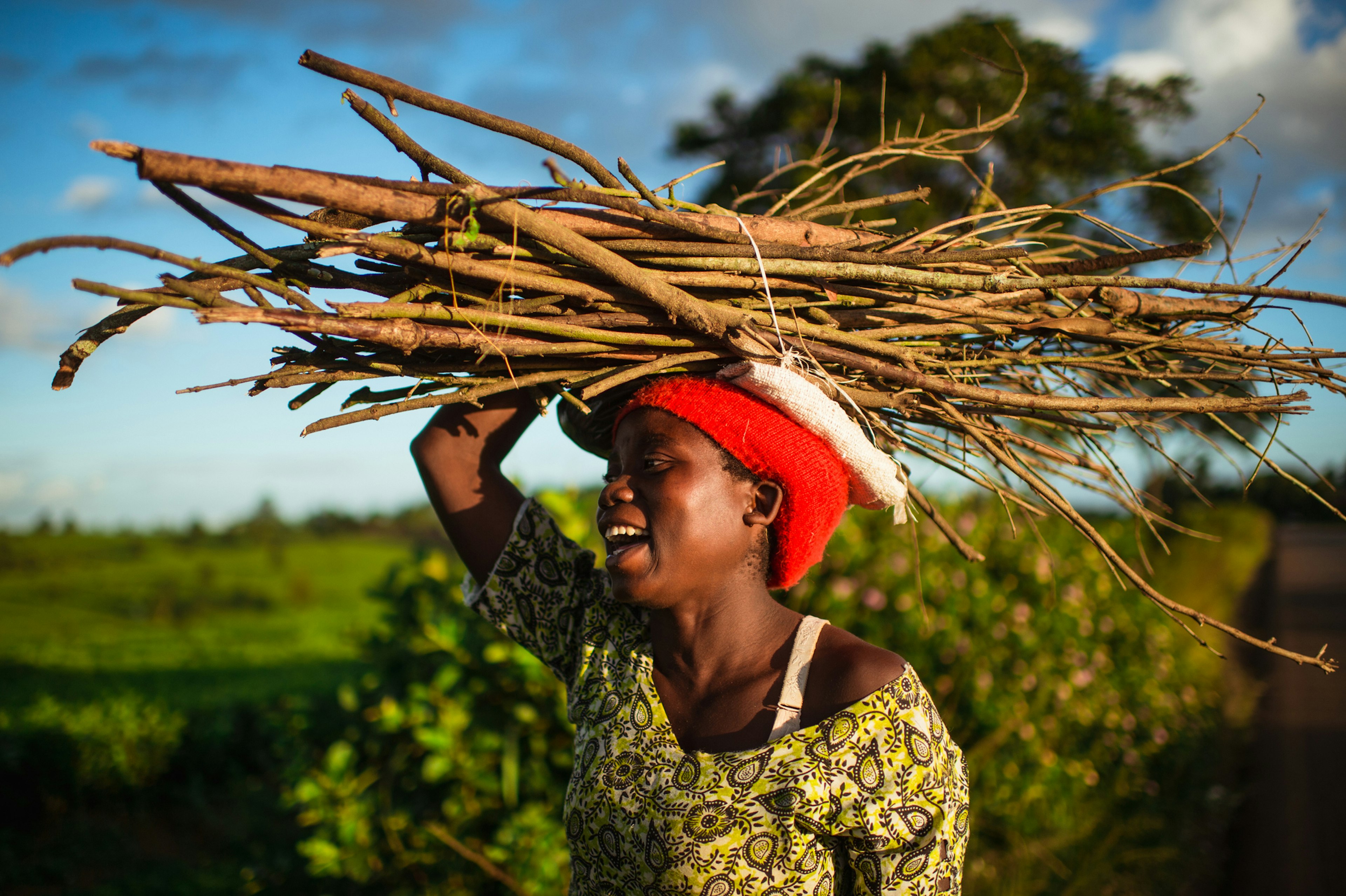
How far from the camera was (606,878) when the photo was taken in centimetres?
176

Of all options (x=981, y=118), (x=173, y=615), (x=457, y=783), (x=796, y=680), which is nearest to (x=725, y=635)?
(x=796, y=680)

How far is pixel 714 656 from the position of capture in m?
1.92

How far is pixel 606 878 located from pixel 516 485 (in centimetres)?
99

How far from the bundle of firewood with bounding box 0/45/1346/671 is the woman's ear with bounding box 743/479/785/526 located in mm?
263

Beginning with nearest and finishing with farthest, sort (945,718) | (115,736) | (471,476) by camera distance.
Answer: (471,476), (945,718), (115,736)

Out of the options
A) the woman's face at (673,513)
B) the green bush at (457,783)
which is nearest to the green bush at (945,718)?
the green bush at (457,783)

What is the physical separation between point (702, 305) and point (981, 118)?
9051mm

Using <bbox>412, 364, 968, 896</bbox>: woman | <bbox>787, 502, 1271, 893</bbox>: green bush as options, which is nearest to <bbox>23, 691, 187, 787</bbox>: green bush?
<bbox>787, 502, 1271, 893</bbox>: green bush

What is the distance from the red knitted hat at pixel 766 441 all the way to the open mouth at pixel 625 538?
0.26 meters

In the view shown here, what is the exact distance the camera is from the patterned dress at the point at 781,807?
60.6 inches

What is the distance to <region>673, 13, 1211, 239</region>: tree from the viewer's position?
870cm

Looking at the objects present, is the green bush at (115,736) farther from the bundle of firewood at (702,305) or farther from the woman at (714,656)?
the bundle of firewood at (702,305)

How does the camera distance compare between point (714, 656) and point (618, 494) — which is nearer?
point (618, 494)

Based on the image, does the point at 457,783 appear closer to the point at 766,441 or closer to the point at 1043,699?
the point at 766,441
